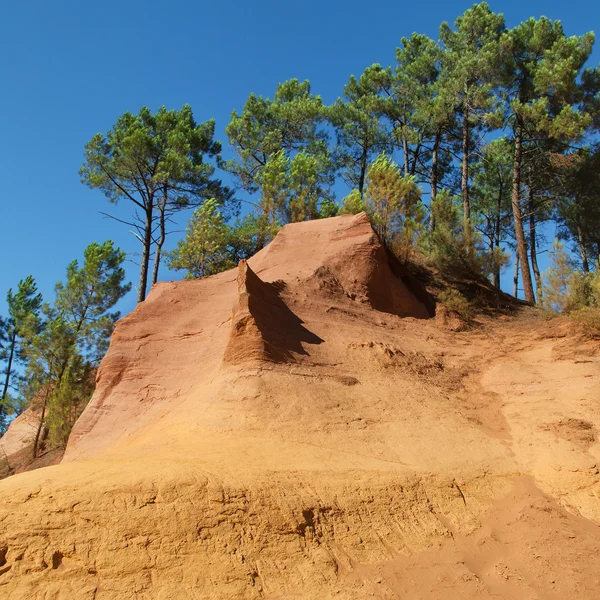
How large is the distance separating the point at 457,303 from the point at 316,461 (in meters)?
9.33

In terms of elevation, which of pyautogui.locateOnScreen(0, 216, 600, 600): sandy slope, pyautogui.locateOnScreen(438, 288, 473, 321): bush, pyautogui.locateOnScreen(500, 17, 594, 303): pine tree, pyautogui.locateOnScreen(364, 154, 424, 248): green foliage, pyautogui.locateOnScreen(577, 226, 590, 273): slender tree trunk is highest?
pyautogui.locateOnScreen(500, 17, 594, 303): pine tree

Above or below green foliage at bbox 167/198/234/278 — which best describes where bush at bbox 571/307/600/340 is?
below

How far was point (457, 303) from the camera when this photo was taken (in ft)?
50.2

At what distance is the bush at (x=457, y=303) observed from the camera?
15.1m

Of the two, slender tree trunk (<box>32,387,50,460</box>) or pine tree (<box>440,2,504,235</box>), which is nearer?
slender tree trunk (<box>32,387,50,460</box>)

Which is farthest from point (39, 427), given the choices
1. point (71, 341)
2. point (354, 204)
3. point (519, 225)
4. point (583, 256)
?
point (583, 256)

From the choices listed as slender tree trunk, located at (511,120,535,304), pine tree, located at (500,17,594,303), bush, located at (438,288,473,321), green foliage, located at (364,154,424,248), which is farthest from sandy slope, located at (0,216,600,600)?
pine tree, located at (500,17,594,303)

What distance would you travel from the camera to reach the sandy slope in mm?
5102

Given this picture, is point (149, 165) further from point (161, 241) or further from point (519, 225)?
point (519, 225)

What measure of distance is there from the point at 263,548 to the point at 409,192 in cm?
1480

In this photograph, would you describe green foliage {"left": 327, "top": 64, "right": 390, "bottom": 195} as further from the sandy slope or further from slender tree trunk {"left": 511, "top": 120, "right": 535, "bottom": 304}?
the sandy slope

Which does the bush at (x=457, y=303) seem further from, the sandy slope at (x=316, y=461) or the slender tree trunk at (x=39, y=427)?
the slender tree trunk at (x=39, y=427)

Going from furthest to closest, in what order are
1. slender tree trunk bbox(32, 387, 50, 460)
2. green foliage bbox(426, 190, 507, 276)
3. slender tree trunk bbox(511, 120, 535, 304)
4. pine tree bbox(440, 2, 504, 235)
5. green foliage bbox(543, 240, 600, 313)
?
1. pine tree bbox(440, 2, 504, 235)
2. slender tree trunk bbox(511, 120, 535, 304)
3. green foliage bbox(426, 190, 507, 276)
4. slender tree trunk bbox(32, 387, 50, 460)
5. green foliage bbox(543, 240, 600, 313)

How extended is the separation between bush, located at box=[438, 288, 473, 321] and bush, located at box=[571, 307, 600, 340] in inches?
123
